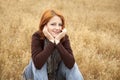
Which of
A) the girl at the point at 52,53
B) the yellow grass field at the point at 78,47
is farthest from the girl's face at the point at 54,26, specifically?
the yellow grass field at the point at 78,47

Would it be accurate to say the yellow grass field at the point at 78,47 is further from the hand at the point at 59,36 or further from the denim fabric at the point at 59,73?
the hand at the point at 59,36

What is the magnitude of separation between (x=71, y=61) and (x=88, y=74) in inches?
48.7

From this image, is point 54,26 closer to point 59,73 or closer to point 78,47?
point 59,73

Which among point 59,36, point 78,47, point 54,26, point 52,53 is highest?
point 54,26

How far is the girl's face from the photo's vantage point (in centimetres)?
377

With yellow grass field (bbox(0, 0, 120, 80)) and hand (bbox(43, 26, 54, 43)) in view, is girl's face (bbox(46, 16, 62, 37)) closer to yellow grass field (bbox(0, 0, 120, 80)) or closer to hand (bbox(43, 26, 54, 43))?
hand (bbox(43, 26, 54, 43))

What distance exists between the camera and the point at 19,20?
719 cm

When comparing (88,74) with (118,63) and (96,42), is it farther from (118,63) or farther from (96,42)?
(96,42)

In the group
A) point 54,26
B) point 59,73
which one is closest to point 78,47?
point 59,73

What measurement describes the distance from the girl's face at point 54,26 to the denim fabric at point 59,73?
0.48m

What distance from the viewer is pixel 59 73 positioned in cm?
388

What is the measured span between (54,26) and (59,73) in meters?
0.73

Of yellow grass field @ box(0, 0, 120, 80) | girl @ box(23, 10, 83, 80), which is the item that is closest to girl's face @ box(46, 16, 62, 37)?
girl @ box(23, 10, 83, 80)

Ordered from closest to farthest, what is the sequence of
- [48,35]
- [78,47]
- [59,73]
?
[48,35], [59,73], [78,47]
